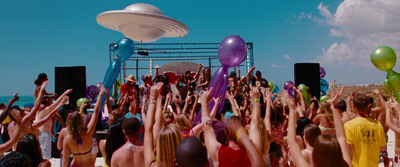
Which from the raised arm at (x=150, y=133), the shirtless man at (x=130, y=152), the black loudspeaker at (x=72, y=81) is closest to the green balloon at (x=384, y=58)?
the raised arm at (x=150, y=133)

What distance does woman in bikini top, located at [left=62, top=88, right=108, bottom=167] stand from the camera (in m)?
2.88

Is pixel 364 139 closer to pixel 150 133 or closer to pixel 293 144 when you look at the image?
pixel 293 144

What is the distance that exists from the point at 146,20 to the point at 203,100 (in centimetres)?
438

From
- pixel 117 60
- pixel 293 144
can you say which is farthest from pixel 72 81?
pixel 293 144

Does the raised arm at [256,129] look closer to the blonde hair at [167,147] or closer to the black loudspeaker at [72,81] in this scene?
the blonde hair at [167,147]

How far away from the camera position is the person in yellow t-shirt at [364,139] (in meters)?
2.81

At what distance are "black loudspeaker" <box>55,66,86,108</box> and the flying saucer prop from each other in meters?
1.46

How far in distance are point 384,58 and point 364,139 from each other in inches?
99.9

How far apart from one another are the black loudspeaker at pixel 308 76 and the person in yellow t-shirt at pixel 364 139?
5893 mm

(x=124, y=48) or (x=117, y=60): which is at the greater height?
(x=124, y=48)

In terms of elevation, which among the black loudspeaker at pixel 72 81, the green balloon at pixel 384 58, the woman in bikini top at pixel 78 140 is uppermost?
the green balloon at pixel 384 58

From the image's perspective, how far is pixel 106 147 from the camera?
9.27ft

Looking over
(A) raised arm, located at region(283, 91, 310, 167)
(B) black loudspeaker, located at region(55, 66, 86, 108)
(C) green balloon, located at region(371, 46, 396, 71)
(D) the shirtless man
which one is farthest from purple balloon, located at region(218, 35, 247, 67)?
(B) black loudspeaker, located at region(55, 66, 86, 108)

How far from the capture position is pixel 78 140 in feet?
9.75
